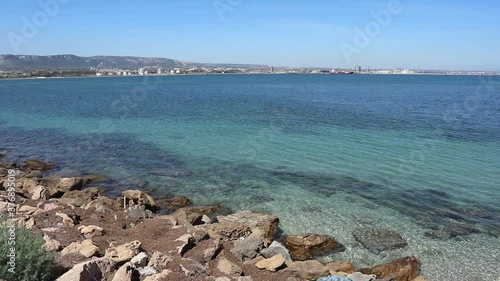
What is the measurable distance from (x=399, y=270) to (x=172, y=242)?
9.43 metres

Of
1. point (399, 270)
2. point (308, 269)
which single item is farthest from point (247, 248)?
point (399, 270)

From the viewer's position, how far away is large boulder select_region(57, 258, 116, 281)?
1112cm

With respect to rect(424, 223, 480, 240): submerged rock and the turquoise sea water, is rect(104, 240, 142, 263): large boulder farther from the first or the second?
rect(424, 223, 480, 240): submerged rock

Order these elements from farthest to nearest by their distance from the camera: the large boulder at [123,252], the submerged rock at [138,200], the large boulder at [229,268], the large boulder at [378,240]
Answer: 1. the submerged rock at [138,200]
2. the large boulder at [378,240]
3. the large boulder at [229,268]
4. the large boulder at [123,252]

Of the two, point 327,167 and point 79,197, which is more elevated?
point 327,167

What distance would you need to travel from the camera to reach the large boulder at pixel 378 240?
18231 mm

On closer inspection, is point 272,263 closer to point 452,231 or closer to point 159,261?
point 159,261

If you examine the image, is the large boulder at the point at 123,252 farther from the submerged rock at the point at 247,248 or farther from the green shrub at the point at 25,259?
the submerged rock at the point at 247,248

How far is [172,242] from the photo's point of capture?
54.9 ft

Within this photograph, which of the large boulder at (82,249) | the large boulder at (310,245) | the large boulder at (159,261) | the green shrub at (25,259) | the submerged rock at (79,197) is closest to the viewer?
the green shrub at (25,259)

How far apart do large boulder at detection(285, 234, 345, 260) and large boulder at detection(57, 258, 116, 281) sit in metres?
8.08

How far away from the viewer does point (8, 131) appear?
163 feet

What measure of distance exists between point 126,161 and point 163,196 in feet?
31.9

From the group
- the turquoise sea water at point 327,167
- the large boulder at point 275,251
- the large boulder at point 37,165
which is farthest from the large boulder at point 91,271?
the large boulder at point 37,165
